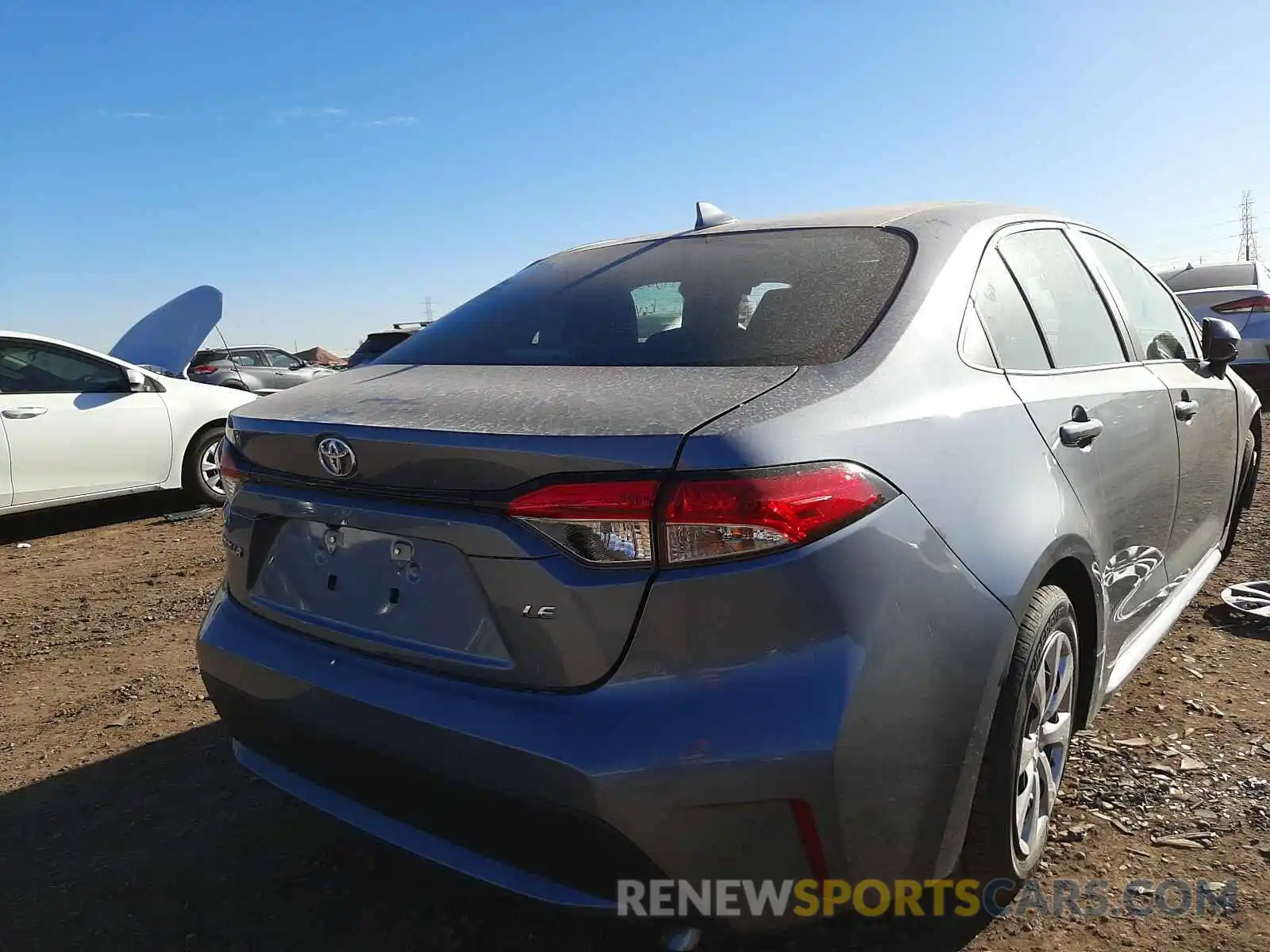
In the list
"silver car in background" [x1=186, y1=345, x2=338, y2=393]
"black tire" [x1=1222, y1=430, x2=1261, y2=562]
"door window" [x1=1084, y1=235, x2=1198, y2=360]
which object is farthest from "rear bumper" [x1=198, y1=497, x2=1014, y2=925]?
"silver car in background" [x1=186, y1=345, x2=338, y2=393]

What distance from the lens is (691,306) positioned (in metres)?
2.24

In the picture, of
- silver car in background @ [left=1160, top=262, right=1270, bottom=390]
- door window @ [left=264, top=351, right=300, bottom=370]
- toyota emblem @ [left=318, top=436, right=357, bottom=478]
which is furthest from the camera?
door window @ [left=264, top=351, right=300, bottom=370]

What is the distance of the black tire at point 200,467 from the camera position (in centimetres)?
733

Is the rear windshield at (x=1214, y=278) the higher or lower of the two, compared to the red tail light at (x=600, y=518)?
higher

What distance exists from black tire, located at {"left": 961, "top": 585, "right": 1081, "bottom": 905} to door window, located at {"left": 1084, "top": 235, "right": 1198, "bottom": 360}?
1.44 m

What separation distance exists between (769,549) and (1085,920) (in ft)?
4.33

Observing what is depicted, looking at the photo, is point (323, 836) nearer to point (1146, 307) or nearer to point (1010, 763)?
point (1010, 763)

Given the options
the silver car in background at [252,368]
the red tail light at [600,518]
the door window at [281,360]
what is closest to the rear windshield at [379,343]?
the red tail light at [600,518]

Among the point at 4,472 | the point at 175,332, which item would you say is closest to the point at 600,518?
the point at 4,472

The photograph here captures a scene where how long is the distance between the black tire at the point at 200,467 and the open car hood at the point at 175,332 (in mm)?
4511

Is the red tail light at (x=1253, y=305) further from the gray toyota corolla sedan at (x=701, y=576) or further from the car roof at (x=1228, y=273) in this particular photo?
the gray toyota corolla sedan at (x=701, y=576)

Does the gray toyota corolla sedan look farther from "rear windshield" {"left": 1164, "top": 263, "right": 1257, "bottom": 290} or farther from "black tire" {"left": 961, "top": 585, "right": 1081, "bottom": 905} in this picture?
"rear windshield" {"left": 1164, "top": 263, "right": 1257, "bottom": 290}

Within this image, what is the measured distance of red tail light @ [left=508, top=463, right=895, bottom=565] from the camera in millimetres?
1520

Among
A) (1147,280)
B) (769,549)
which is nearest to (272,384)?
(1147,280)
